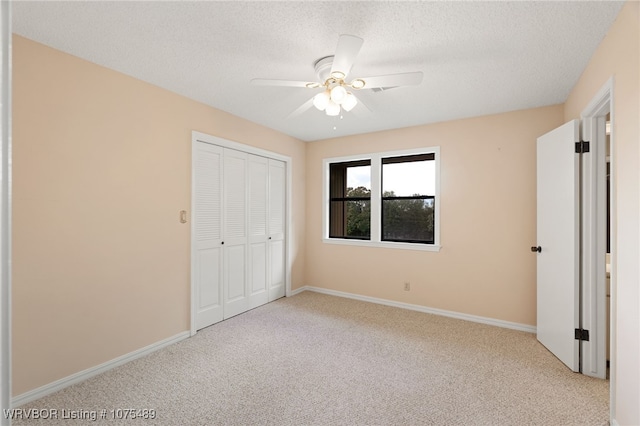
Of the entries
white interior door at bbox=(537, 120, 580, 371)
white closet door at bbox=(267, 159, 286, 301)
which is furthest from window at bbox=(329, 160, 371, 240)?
white interior door at bbox=(537, 120, 580, 371)

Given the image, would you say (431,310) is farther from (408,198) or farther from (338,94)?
(338,94)

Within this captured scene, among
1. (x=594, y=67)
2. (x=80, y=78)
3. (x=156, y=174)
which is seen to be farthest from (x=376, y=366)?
(x=80, y=78)

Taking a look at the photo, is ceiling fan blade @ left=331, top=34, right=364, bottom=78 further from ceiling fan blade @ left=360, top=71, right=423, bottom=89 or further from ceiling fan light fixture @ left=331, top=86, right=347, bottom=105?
ceiling fan blade @ left=360, top=71, right=423, bottom=89

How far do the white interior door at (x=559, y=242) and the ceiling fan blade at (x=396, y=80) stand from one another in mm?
1561

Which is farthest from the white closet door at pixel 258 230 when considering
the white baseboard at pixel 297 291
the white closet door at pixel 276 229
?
the white baseboard at pixel 297 291

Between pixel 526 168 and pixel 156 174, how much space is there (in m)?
3.94

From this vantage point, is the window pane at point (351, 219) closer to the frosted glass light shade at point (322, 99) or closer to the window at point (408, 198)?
the window at point (408, 198)

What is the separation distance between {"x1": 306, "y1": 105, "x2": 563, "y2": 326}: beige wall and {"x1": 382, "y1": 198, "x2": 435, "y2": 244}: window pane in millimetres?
209

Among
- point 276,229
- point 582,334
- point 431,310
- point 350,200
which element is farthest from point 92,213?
point 582,334

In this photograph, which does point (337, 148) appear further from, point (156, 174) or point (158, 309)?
point (158, 309)

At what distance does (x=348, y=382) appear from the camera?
2.41m

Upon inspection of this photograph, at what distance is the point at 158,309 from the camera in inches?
117

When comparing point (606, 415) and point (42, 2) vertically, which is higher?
point (42, 2)

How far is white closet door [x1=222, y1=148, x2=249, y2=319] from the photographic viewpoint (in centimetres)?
376
